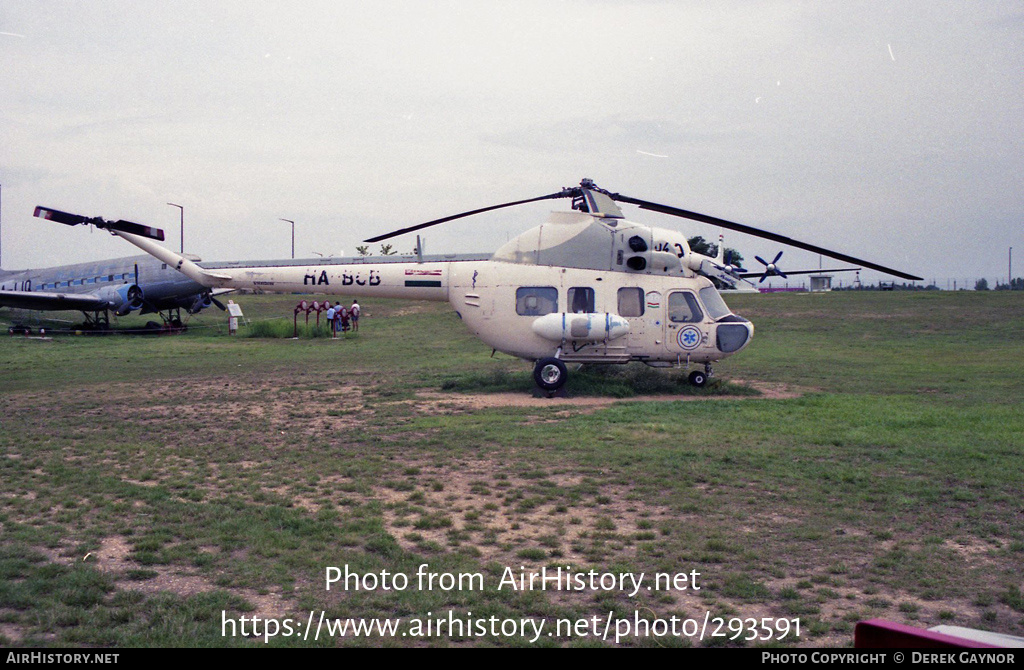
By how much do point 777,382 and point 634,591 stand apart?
11842 millimetres

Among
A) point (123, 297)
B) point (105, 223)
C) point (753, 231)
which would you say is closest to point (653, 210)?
point (753, 231)

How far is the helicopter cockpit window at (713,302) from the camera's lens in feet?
47.5

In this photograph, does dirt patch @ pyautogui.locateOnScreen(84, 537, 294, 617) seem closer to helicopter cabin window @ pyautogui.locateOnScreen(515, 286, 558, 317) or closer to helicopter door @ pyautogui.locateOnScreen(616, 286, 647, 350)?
helicopter cabin window @ pyautogui.locateOnScreen(515, 286, 558, 317)

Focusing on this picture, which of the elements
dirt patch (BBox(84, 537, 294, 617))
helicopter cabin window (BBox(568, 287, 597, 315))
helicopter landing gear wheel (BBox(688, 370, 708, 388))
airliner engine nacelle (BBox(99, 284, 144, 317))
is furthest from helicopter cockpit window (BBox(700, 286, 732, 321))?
airliner engine nacelle (BBox(99, 284, 144, 317))

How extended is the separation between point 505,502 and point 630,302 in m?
7.90

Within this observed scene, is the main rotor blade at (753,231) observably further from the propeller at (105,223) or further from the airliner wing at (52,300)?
the airliner wing at (52,300)

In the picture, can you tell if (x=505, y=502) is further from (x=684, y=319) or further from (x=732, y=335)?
(x=732, y=335)

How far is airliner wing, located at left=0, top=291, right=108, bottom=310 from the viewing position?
2981cm

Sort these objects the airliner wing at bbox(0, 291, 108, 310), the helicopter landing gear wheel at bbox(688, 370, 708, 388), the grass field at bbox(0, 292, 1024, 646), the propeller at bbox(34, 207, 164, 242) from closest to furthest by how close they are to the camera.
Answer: the grass field at bbox(0, 292, 1024, 646) → the helicopter landing gear wheel at bbox(688, 370, 708, 388) → the propeller at bbox(34, 207, 164, 242) → the airliner wing at bbox(0, 291, 108, 310)

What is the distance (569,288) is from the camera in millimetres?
14328

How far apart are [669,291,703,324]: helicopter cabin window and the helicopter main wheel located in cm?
238

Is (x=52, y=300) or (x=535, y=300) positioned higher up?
(x=52, y=300)

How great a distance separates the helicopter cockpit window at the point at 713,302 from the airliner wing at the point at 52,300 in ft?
83.6

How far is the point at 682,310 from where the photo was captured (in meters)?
14.4
